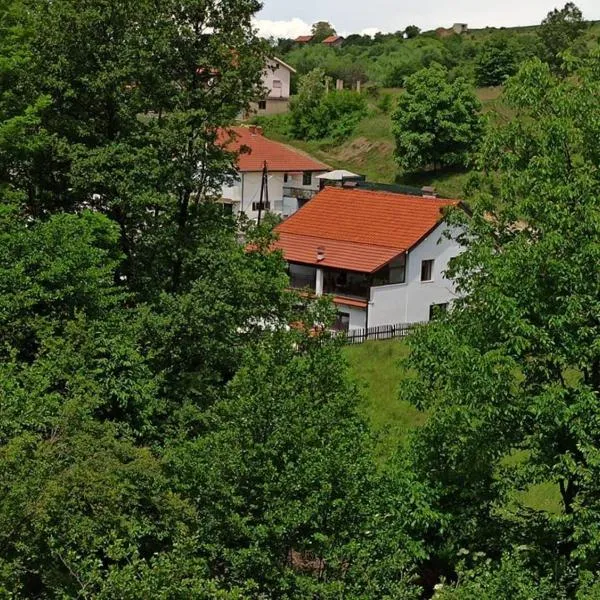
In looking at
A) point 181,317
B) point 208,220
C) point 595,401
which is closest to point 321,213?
point 208,220

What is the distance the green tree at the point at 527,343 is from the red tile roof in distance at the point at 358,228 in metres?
17.2

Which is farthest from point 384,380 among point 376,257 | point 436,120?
point 436,120

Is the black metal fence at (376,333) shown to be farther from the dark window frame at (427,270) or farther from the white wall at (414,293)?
the dark window frame at (427,270)

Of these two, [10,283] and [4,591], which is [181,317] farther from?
[4,591]

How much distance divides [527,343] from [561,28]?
55.1m

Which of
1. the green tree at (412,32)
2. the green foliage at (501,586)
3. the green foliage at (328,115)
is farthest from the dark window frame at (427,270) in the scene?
the green tree at (412,32)

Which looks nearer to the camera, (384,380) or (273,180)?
(384,380)

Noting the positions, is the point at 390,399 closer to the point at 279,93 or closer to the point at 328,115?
the point at 328,115

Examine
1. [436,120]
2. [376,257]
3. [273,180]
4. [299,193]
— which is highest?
[436,120]

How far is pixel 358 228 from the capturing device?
115ft

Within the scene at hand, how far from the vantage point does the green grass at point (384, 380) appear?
23.1 meters

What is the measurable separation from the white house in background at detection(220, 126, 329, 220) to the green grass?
66.0 ft

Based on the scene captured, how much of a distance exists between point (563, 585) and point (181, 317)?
1028 cm

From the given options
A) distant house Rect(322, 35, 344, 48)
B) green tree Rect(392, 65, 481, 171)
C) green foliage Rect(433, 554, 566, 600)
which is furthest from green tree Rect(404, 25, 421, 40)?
green foliage Rect(433, 554, 566, 600)
